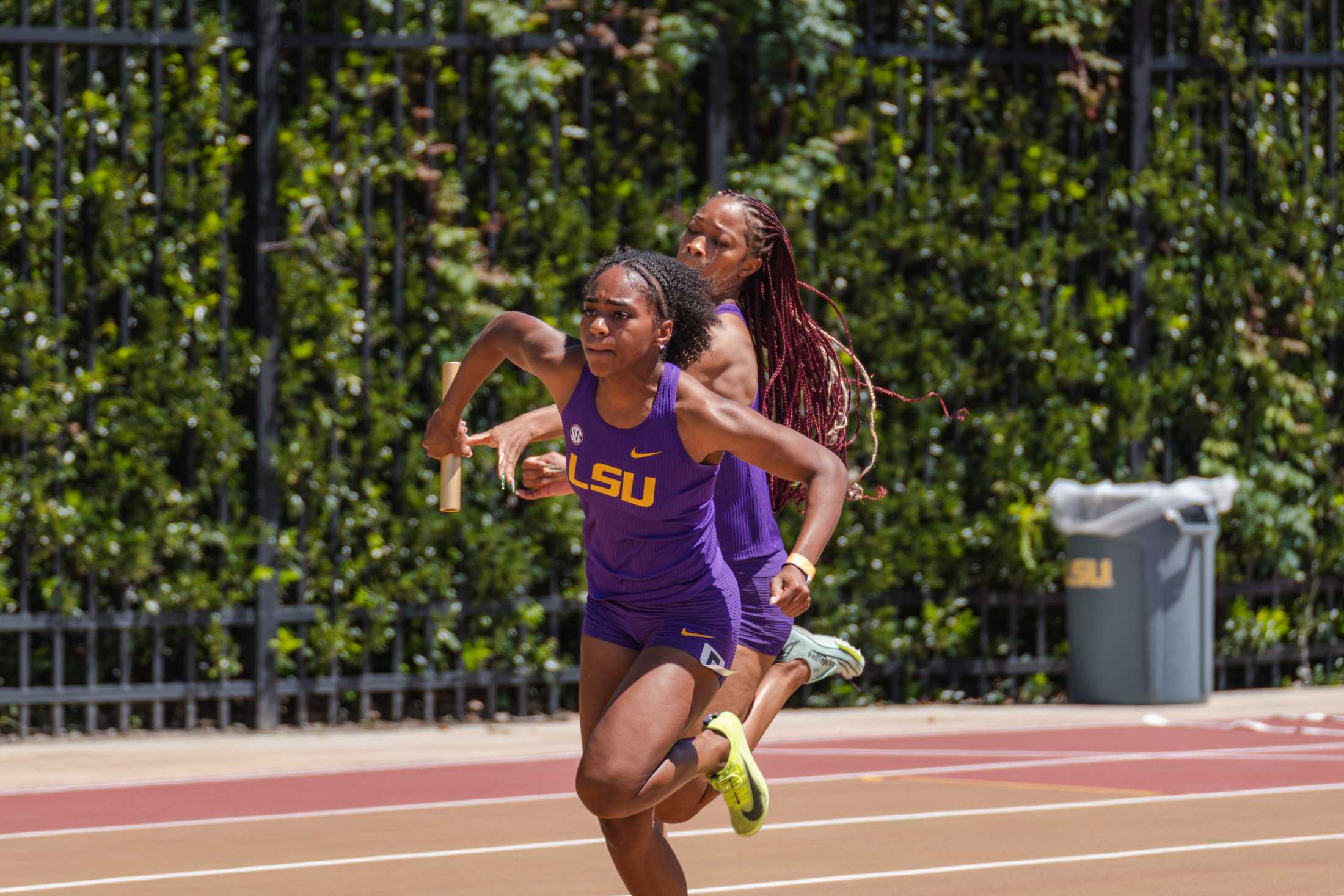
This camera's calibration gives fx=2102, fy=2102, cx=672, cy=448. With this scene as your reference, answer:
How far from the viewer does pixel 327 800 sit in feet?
28.0

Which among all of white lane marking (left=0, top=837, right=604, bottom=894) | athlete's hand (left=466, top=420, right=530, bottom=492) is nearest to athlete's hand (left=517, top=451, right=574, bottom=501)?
athlete's hand (left=466, top=420, right=530, bottom=492)

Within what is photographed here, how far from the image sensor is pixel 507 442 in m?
5.77

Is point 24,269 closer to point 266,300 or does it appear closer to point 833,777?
point 266,300

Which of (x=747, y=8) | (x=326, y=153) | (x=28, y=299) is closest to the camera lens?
(x=28, y=299)

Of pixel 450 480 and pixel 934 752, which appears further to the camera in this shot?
pixel 934 752

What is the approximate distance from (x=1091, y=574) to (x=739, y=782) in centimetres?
658

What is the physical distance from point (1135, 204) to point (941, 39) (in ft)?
5.01

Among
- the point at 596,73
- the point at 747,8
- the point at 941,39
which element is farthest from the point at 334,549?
the point at 941,39

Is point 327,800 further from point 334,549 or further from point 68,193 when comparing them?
point 68,193

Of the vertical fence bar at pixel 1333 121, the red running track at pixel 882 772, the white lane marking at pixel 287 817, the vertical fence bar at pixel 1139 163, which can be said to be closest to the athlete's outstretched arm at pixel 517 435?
the white lane marking at pixel 287 817

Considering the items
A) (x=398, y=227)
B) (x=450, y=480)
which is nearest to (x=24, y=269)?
(x=398, y=227)

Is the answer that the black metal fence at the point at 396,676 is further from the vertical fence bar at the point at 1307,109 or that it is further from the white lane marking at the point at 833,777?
the vertical fence bar at the point at 1307,109

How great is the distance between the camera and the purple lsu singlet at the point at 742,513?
233 inches

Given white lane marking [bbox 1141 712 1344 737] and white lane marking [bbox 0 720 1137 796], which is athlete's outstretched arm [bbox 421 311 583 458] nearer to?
white lane marking [bbox 0 720 1137 796]
